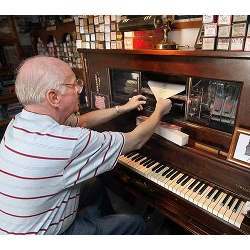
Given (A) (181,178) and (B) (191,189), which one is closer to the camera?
(B) (191,189)

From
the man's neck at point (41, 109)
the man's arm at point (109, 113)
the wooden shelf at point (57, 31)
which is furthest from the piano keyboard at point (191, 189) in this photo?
the wooden shelf at point (57, 31)

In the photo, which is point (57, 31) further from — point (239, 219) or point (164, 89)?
point (239, 219)

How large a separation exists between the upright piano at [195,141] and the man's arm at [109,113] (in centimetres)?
8

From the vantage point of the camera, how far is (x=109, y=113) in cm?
170

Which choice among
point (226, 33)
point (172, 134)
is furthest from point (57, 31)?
point (226, 33)

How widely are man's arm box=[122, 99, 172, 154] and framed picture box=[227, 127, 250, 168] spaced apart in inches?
16.9

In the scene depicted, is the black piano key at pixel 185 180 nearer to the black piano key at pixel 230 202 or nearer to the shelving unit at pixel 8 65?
the black piano key at pixel 230 202

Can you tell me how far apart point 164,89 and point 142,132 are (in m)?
0.41

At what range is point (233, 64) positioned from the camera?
1084 millimetres

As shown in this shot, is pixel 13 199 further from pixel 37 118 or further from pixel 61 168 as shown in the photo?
pixel 37 118

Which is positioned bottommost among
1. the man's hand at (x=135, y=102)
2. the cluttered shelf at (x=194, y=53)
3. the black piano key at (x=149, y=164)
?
the black piano key at (x=149, y=164)

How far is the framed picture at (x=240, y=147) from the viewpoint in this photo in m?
1.12

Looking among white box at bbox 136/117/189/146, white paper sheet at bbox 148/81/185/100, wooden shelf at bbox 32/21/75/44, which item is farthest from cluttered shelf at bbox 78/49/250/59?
wooden shelf at bbox 32/21/75/44

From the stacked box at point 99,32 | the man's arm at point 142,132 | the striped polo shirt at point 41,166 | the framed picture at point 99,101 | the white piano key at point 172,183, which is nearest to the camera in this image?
the striped polo shirt at point 41,166
